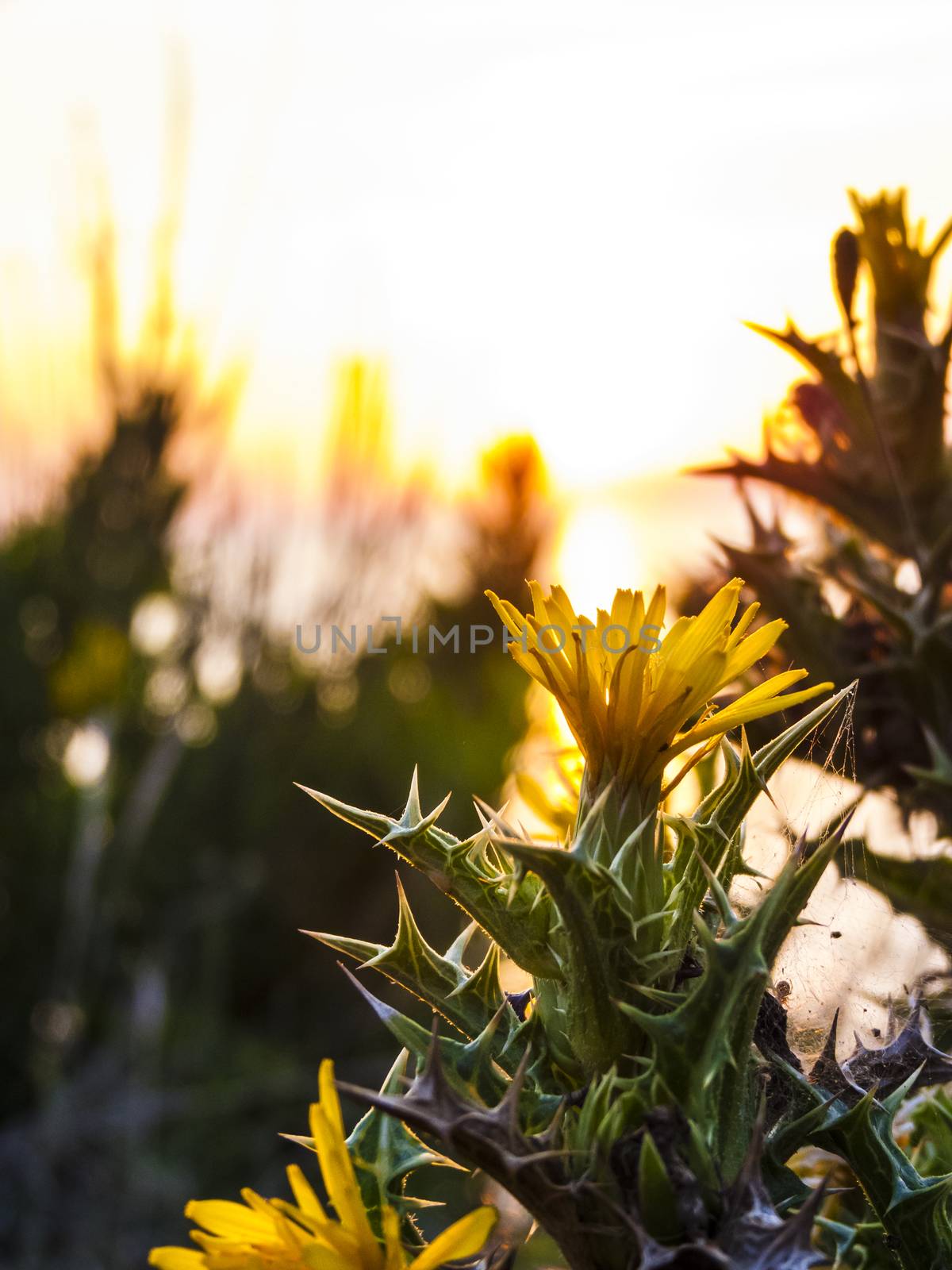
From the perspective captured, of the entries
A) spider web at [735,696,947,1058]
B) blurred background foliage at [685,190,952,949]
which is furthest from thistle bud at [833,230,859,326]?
spider web at [735,696,947,1058]

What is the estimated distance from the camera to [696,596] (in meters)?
0.78

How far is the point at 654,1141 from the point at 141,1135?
452 centimetres

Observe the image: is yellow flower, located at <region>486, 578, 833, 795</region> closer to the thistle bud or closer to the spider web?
the spider web

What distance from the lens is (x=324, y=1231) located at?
17.6 inches

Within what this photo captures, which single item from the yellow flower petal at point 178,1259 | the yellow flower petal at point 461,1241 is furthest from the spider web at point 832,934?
the yellow flower petal at point 178,1259

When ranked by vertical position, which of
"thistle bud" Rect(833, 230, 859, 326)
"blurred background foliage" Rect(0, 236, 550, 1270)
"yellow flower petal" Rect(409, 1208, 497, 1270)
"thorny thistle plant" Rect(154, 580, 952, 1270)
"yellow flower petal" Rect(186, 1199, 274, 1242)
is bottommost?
"blurred background foliage" Rect(0, 236, 550, 1270)

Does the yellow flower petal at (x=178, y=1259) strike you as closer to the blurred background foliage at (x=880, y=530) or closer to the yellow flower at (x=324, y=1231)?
the yellow flower at (x=324, y=1231)

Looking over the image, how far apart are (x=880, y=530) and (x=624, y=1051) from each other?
19.6 inches

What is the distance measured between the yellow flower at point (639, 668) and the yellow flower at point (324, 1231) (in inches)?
6.9

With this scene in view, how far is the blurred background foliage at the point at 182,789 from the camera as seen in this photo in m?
4.41

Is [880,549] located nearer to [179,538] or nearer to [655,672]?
[655,672]

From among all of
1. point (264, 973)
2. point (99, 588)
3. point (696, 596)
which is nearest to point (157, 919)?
point (264, 973)

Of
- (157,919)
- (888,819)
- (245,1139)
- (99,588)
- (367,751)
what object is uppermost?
(888,819)

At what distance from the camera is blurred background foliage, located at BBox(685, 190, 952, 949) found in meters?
0.73
